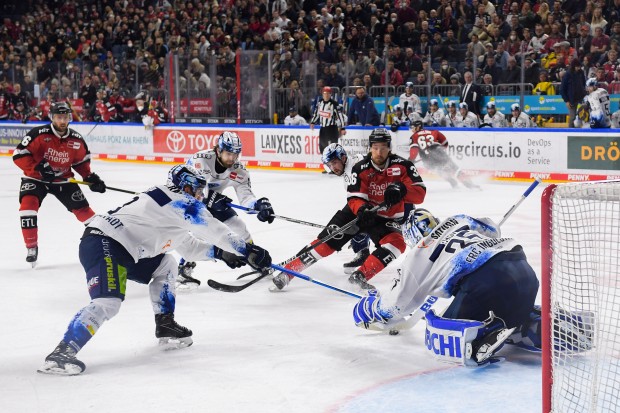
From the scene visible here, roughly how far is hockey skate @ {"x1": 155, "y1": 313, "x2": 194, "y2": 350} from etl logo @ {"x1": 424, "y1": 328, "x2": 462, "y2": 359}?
1.37 meters

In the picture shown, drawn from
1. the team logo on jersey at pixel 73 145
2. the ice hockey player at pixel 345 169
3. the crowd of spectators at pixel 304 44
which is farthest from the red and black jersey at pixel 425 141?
the team logo on jersey at pixel 73 145

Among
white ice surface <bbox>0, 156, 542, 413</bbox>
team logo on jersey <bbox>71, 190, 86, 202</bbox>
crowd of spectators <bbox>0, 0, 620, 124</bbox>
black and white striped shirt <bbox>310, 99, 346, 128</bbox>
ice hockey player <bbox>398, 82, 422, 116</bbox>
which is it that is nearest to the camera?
white ice surface <bbox>0, 156, 542, 413</bbox>

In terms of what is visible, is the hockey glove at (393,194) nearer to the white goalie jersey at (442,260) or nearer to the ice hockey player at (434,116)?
the white goalie jersey at (442,260)

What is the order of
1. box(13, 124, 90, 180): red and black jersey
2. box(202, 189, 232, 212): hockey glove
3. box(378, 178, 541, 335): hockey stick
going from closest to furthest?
box(378, 178, 541, 335): hockey stick, box(202, 189, 232, 212): hockey glove, box(13, 124, 90, 180): red and black jersey

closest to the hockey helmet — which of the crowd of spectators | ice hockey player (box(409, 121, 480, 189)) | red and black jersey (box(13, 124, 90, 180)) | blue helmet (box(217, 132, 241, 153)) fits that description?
blue helmet (box(217, 132, 241, 153))

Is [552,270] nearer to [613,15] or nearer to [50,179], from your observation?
[50,179]

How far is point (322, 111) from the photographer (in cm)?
1416

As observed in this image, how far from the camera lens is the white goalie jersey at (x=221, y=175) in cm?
647

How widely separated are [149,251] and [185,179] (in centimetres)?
42

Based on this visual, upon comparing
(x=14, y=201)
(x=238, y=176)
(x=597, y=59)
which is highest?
(x=597, y=59)

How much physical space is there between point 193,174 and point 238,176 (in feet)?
6.34

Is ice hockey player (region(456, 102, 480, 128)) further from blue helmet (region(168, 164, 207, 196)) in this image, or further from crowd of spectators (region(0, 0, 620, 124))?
blue helmet (region(168, 164, 207, 196))

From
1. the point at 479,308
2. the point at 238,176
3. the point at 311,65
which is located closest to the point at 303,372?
the point at 479,308

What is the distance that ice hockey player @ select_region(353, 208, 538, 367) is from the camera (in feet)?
13.4
